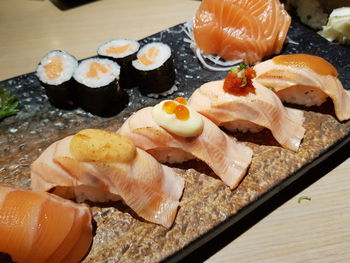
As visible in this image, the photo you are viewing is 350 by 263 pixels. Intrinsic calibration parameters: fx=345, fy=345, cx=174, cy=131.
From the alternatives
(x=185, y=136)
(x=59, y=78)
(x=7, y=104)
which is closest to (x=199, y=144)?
(x=185, y=136)

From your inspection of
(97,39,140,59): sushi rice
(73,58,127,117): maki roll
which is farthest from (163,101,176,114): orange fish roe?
(97,39,140,59): sushi rice

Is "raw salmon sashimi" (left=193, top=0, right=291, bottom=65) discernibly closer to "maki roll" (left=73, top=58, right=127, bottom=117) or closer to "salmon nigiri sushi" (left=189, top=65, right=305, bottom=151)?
"salmon nigiri sushi" (left=189, top=65, right=305, bottom=151)

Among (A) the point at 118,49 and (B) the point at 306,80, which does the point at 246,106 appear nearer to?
(B) the point at 306,80

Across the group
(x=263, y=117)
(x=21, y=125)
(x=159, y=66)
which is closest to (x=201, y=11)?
(x=159, y=66)

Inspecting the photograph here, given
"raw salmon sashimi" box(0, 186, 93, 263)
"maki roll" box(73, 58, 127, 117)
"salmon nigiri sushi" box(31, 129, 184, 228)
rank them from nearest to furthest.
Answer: "raw salmon sashimi" box(0, 186, 93, 263) < "salmon nigiri sushi" box(31, 129, 184, 228) < "maki roll" box(73, 58, 127, 117)

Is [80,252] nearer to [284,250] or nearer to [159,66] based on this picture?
[284,250]

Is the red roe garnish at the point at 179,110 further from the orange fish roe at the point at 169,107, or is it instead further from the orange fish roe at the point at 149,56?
the orange fish roe at the point at 149,56
